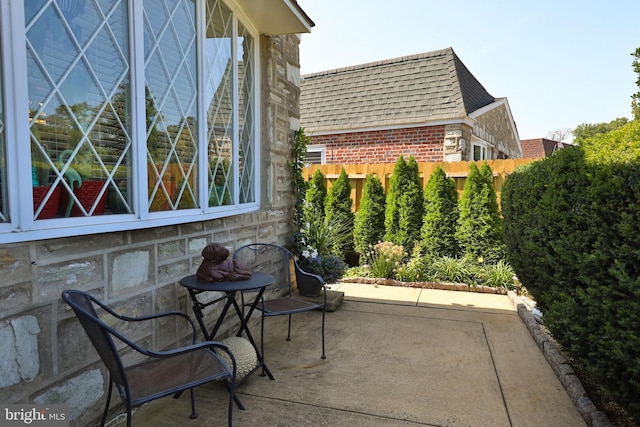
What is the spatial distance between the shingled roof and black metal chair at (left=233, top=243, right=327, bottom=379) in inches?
226

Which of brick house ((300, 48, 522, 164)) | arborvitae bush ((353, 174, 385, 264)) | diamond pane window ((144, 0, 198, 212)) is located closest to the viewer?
diamond pane window ((144, 0, 198, 212))

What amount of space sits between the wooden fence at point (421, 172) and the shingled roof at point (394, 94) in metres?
2.39

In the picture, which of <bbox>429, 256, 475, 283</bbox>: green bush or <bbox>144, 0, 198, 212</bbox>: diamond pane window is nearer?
<bbox>144, 0, 198, 212</bbox>: diamond pane window

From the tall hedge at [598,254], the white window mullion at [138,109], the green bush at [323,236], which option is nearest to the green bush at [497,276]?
the green bush at [323,236]

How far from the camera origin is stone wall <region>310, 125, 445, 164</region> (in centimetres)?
854

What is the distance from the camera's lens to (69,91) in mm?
1790

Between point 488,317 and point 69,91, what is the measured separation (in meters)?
4.06

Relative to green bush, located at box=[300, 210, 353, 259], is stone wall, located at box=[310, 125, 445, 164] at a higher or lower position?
higher

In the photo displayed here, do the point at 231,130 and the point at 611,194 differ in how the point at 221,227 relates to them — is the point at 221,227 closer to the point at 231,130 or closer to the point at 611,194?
the point at 231,130

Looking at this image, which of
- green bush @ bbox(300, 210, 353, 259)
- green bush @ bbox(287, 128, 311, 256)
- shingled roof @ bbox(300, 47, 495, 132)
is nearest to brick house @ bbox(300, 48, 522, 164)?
shingled roof @ bbox(300, 47, 495, 132)

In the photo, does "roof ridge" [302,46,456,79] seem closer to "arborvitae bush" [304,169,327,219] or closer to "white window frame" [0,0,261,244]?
"arborvitae bush" [304,169,327,219]

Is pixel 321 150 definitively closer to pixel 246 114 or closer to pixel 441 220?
pixel 441 220

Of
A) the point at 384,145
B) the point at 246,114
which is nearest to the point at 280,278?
the point at 246,114

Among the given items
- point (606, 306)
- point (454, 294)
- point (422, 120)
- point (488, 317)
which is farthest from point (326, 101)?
point (606, 306)
